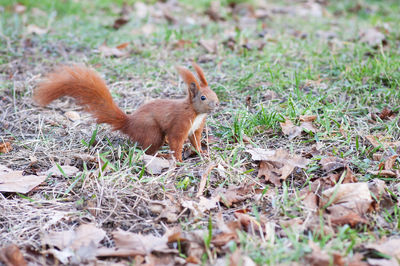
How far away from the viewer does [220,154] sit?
2652 millimetres

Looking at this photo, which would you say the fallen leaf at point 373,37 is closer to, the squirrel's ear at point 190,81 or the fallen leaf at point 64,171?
the squirrel's ear at point 190,81

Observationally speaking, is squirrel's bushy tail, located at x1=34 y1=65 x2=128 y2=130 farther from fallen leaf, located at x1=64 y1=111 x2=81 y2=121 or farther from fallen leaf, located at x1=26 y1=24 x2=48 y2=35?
fallen leaf, located at x1=26 y1=24 x2=48 y2=35

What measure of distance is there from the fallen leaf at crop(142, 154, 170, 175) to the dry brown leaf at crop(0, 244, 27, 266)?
89 centimetres

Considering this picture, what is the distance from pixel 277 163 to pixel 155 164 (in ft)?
2.35

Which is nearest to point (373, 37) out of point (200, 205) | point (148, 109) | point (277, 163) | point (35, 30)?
point (277, 163)

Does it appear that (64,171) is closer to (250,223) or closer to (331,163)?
(250,223)

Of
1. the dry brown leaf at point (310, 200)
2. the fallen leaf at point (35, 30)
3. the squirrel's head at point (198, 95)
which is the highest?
the fallen leaf at point (35, 30)

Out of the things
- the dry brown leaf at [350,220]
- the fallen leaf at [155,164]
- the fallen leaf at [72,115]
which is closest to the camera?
the dry brown leaf at [350,220]

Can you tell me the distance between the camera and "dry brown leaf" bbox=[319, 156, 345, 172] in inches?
97.5

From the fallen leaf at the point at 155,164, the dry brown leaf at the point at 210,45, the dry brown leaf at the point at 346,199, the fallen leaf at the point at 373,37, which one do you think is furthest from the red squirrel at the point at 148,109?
the fallen leaf at the point at 373,37

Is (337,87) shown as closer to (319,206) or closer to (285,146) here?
(285,146)

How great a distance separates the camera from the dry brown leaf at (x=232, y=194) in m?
2.27

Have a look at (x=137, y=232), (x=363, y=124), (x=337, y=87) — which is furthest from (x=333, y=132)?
(x=137, y=232)

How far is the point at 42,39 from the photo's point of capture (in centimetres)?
462
